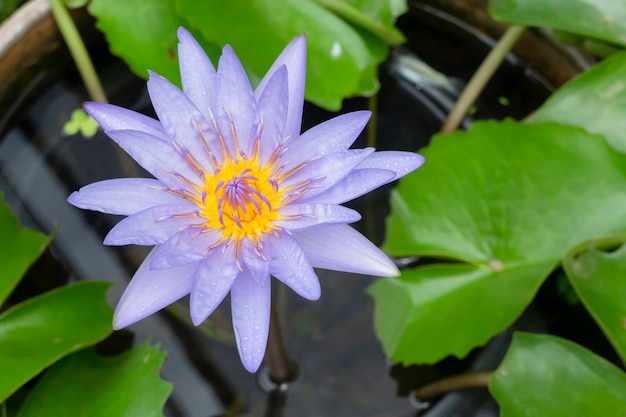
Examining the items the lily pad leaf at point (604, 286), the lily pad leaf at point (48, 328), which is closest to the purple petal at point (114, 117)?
the lily pad leaf at point (48, 328)

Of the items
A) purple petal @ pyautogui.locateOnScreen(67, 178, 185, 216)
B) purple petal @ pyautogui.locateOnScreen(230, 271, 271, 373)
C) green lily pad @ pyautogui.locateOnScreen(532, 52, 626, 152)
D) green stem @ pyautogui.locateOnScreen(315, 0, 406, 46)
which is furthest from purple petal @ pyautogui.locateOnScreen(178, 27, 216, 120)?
green lily pad @ pyautogui.locateOnScreen(532, 52, 626, 152)

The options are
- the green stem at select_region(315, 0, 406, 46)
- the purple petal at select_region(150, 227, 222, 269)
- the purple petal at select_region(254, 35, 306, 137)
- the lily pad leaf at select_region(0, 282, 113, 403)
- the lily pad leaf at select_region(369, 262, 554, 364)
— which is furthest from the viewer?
the green stem at select_region(315, 0, 406, 46)

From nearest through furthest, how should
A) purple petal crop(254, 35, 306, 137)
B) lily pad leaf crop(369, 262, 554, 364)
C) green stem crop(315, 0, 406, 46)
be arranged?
1. purple petal crop(254, 35, 306, 137)
2. lily pad leaf crop(369, 262, 554, 364)
3. green stem crop(315, 0, 406, 46)

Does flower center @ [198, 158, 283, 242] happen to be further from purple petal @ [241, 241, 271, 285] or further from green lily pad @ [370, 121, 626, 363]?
green lily pad @ [370, 121, 626, 363]

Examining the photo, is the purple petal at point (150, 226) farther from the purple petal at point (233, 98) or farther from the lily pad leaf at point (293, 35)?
the lily pad leaf at point (293, 35)

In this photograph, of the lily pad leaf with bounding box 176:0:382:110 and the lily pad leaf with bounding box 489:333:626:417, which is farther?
the lily pad leaf with bounding box 176:0:382:110

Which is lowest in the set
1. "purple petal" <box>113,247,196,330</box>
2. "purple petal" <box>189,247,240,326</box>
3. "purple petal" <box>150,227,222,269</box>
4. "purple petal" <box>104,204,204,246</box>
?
"purple petal" <box>113,247,196,330</box>

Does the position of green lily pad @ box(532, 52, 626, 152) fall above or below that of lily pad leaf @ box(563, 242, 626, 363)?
above
